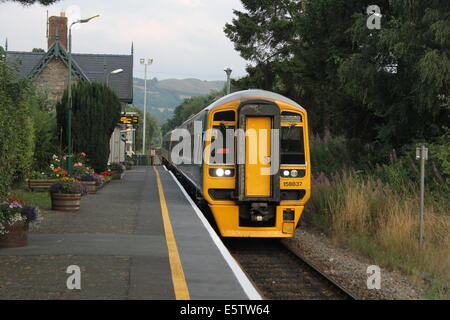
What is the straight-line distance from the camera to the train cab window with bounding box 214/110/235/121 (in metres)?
12.6

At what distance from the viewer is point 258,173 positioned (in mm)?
11828

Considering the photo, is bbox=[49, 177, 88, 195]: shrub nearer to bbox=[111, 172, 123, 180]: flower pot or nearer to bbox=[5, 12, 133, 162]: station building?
bbox=[111, 172, 123, 180]: flower pot

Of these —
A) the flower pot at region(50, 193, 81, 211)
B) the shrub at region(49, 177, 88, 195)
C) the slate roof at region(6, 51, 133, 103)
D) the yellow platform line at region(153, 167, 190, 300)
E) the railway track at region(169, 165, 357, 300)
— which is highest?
the slate roof at region(6, 51, 133, 103)

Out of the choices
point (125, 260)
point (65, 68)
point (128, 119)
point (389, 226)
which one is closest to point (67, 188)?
point (125, 260)

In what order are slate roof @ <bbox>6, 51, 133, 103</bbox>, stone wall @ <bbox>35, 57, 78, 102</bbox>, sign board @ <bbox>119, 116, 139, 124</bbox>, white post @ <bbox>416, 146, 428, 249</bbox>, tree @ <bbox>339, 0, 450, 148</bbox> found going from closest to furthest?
white post @ <bbox>416, 146, 428, 249</bbox> < tree @ <bbox>339, 0, 450, 148</bbox> < stone wall @ <bbox>35, 57, 78, 102</bbox> < sign board @ <bbox>119, 116, 139, 124</bbox> < slate roof @ <bbox>6, 51, 133, 103</bbox>

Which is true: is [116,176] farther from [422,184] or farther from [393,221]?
[422,184]

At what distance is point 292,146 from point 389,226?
2525 mm

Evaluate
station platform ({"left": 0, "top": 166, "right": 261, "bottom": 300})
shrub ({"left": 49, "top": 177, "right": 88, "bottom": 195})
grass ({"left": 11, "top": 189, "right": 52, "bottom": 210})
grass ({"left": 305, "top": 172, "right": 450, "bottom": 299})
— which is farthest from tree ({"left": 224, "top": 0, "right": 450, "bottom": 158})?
grass ({"left": 11, "top": 189, "right": 52, "bottom": 210})

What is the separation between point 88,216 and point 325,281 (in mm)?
6371

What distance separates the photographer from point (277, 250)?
12.4 metres

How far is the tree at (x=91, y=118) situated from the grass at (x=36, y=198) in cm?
450

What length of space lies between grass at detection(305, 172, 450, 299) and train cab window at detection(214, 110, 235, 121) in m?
3.13
